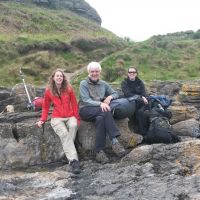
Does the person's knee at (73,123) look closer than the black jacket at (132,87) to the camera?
Yes

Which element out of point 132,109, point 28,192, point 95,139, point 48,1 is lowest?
point 28,192

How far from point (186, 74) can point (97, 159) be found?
2545cm

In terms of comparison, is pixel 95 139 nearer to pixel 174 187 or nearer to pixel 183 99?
pixel 174 187

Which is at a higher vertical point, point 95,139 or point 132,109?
point 132,109

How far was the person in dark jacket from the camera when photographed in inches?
455

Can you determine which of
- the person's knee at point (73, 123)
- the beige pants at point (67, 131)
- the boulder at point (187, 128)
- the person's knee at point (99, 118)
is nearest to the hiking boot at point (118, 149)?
the person's knee at point (99, 118)

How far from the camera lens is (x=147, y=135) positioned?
11117 millimetres

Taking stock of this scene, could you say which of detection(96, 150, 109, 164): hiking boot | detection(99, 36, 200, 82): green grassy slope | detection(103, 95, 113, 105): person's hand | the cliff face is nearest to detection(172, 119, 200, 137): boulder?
detection(103, 95, 113, 105): person's hand

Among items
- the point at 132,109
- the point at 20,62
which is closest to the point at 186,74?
the point at 20,62

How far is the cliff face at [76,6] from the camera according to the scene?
7969cm

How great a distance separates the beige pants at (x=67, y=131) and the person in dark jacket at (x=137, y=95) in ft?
5.90

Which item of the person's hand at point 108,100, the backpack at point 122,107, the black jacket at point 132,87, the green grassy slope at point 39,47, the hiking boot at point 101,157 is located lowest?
the hiking boot at point 101,157

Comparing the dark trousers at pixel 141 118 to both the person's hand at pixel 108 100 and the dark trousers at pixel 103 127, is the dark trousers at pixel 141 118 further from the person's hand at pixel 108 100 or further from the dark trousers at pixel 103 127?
the dark trousers at pixel 103 127

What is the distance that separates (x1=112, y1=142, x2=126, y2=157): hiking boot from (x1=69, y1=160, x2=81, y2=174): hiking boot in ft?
3.18
